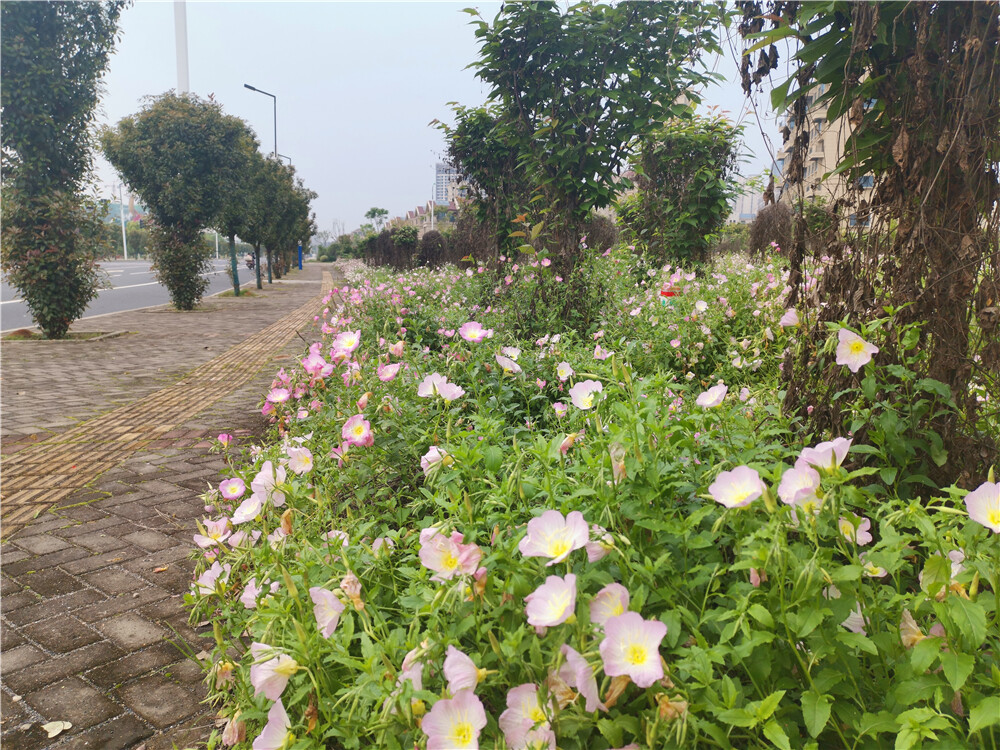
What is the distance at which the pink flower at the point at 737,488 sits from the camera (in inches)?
42.9

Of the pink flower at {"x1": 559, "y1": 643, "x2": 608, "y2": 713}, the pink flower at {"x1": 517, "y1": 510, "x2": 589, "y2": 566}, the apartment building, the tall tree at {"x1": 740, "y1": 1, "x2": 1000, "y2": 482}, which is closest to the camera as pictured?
the pink flower at {"x1": 559, "y1": 643, "x2": 608, "y2": 713}

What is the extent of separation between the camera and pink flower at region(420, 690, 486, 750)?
39.5 inches

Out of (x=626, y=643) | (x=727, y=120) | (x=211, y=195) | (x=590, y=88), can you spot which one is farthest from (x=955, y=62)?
(x=211, y=195)

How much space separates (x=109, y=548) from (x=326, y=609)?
216 centimetres

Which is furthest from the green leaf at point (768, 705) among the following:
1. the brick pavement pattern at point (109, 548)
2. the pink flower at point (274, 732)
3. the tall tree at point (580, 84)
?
the tall tree at point (580, 84)

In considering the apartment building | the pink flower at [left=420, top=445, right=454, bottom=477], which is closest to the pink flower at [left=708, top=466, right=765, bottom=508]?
the pink flower at [left=420, top=445, right=454, bottom=477]

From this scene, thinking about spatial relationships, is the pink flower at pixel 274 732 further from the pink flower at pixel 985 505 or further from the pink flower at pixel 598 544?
the pink flower at pixel 985 505

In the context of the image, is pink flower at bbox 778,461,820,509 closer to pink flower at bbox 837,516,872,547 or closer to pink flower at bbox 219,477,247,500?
pink flower at bbox 837,516,872,547

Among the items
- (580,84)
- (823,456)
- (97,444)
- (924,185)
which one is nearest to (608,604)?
(823,456)

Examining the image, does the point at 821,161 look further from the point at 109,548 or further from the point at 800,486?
the point at 109,548

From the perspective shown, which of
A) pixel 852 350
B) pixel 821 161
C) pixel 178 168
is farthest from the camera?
pixel 178 168

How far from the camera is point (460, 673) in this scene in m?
1.04

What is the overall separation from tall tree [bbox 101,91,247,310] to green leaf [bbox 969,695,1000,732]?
15104 millimetres

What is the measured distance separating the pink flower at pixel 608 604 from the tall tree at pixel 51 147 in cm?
1025
